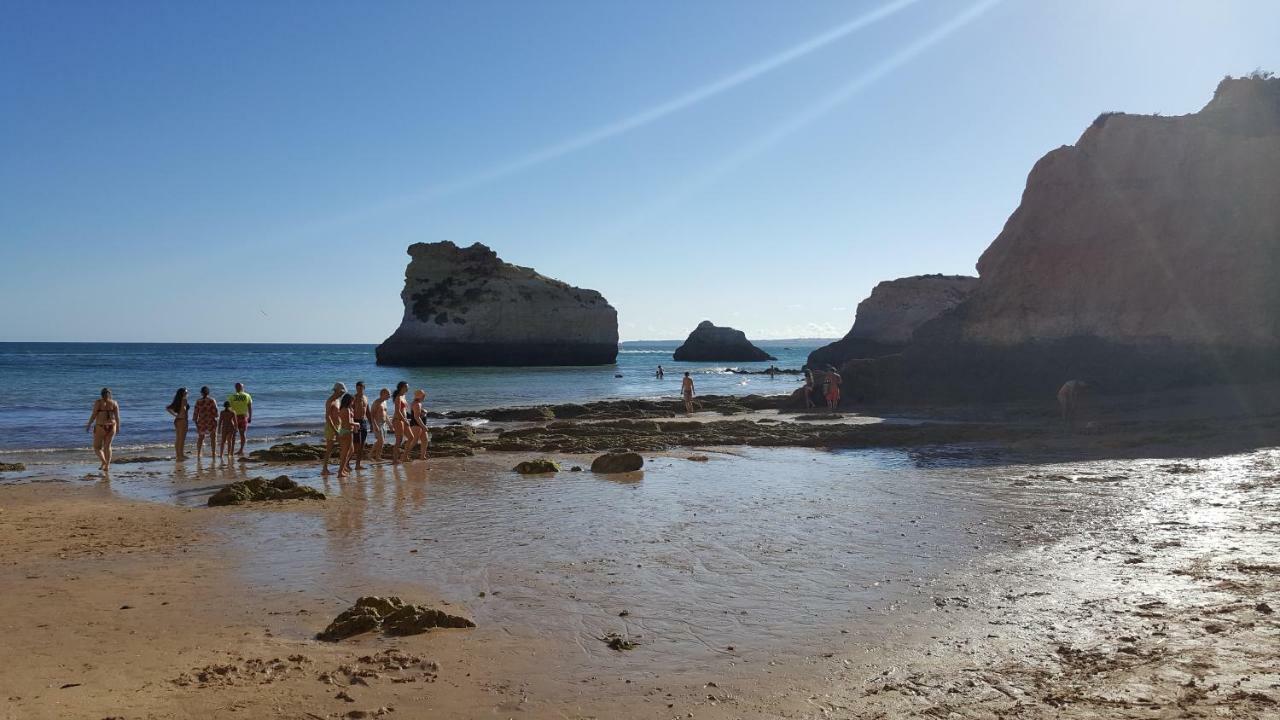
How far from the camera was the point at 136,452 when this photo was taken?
17047mm

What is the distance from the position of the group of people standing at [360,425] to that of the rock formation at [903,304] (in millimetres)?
44807

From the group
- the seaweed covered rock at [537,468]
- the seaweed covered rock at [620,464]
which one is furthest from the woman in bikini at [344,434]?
the seaweed covered rock at [620,464]

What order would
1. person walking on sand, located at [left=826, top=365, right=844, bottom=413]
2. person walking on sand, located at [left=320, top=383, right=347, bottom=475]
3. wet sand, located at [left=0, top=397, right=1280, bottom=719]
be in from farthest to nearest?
person walking on sand, located at [left=826, top=365, right=844, bottom=413], person walking on sand, located at [left=320, top=383, right=347, bottom=475], wet sand, located at [left=0, top=397, right=1280, bottom=719]

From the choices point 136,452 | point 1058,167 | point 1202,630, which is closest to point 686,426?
point 136,452

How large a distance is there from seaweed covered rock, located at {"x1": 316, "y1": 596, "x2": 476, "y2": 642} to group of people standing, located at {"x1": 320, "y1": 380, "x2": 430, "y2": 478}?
7704 millimetres

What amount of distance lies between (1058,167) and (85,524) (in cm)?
2903

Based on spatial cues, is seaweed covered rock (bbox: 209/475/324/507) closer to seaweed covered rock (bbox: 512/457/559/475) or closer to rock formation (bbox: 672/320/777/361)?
seaweed covered rock (bbox: 512/457/559/475)

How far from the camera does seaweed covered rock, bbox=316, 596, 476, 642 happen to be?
16.9 feet

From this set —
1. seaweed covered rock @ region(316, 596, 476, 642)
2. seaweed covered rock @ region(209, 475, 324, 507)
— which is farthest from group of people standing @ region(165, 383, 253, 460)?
seaweed covered rock @ region(316, 596, 476, 642)

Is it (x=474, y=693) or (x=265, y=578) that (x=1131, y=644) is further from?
(x=265, y=578)

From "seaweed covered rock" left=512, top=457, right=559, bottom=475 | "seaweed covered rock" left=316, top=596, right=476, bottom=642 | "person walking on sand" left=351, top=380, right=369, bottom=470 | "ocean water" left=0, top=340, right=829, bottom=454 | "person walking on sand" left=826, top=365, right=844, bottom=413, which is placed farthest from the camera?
"person walking on sand" left=826, top=365, right=844, bottom=413

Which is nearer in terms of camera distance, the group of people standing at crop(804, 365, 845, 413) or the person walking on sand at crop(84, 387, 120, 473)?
the person walking on sand at crop(84, 387, 120, 473)

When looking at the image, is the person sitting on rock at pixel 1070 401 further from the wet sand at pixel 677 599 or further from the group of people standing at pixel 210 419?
the group of people standing at pixel 210 419

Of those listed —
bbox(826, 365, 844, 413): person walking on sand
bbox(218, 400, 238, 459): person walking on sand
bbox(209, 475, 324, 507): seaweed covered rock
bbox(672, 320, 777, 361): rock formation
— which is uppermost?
bbox(672, 320, 777, 361): rock formation
